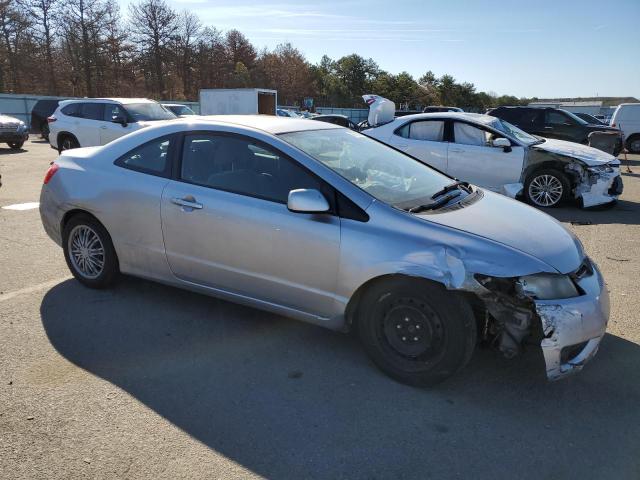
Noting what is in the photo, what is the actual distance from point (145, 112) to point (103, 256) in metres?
9.96

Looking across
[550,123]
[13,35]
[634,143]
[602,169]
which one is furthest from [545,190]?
[13,35]

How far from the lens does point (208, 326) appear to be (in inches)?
152

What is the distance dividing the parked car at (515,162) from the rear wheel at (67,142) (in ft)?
31.9

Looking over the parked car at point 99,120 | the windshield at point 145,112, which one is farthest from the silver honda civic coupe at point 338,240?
the windshield at point 145,112

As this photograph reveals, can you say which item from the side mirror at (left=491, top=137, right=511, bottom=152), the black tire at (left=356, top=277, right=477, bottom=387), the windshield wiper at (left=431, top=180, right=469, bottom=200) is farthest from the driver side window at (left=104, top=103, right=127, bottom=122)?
the black tire at (left=356, top=277, right=477, bottom=387)

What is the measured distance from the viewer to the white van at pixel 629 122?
19.0m

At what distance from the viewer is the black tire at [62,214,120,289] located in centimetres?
424

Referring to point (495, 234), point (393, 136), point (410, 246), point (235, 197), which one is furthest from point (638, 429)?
point (393, 136)

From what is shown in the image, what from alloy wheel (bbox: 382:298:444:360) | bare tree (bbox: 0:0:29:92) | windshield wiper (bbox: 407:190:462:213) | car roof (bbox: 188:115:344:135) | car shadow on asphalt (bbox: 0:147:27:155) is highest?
bare tree (bbox: 0:0:29:92)

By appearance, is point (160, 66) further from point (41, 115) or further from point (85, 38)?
point (41, 115)

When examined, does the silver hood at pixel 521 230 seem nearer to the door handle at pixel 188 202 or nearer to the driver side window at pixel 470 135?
the door handle at pixel 188 202

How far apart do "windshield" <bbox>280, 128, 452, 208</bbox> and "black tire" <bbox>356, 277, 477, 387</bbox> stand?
2.12 ft

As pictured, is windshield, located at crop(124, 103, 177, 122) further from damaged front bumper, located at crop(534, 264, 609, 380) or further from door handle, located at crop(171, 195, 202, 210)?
damaged front bumper, located at crop(534, 264, 609, 380)

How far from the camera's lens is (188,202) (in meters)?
3.68
